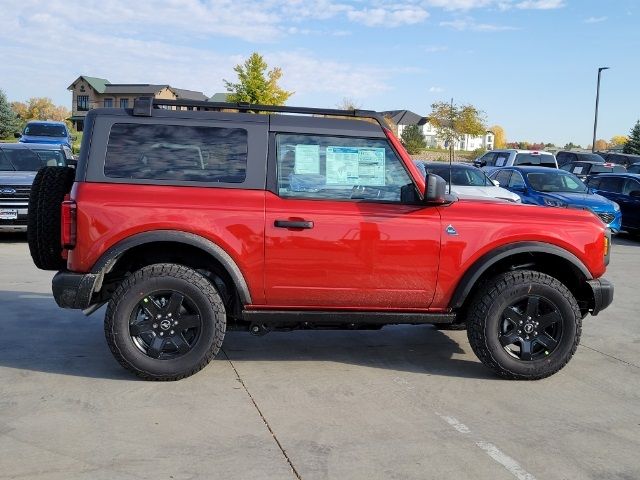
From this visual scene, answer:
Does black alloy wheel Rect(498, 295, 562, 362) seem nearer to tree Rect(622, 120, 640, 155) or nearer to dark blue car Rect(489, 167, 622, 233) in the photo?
dark blue car Rect(489, 167, 622, 233)

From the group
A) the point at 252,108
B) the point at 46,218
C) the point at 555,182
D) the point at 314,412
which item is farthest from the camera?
the point at 555,182

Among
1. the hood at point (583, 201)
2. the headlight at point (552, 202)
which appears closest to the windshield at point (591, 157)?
the hood at point (583, 201)

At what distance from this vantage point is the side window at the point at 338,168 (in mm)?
5020

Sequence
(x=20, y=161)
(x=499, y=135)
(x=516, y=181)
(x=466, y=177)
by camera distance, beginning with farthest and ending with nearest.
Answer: (x=499, y=135) → (x=516, y=181) → (x=466, y=177) → (x=20, y=161)

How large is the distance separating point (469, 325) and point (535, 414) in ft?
2.87

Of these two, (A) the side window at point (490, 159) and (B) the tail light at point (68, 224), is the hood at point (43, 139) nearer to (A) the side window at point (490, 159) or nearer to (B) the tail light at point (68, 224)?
(A) the side window at point (490, 159)

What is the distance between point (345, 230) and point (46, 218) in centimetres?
223

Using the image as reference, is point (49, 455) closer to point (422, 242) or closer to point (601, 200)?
point (422, 242)

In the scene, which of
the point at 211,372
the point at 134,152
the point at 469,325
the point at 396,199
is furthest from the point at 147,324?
the point at 469,325

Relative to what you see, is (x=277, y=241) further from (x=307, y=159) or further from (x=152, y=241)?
(x=152, y=241)

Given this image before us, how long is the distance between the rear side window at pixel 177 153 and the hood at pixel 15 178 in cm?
730

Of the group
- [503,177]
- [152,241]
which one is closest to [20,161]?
[152,241]

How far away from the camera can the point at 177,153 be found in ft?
16.3

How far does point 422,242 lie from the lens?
5.02 meters
